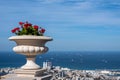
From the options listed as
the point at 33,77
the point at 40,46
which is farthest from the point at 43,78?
the point at 40,46

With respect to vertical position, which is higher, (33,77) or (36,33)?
(36,33)

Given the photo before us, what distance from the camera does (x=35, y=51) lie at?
4.29 meters

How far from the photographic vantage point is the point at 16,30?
4.44m

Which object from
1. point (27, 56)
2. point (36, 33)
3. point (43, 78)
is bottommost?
point (43, 78)

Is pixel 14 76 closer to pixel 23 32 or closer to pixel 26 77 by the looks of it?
pixel 26 77

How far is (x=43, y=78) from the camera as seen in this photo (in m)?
4.33

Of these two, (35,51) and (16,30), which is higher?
(16,30)

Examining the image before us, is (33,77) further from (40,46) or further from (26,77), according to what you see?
(40,46)

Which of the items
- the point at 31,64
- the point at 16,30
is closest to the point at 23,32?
the point at 16,30

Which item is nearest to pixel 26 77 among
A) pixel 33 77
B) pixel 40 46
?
pixel 33 77

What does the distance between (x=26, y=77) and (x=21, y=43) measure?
427mm

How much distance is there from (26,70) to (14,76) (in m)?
0.18

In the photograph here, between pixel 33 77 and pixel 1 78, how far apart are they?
41cm

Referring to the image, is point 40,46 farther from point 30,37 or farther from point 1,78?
point 1,78
